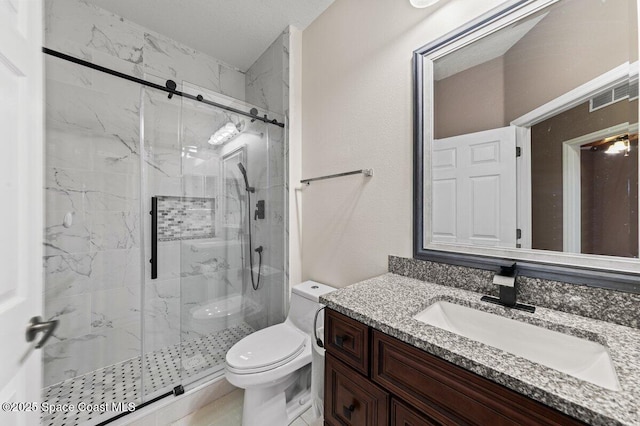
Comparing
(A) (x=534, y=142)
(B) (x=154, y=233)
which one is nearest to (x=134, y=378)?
(B) (x=154, y=233)

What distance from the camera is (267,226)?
2.03 m

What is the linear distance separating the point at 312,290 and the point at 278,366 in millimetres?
485

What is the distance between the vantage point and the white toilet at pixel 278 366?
4.21 ft

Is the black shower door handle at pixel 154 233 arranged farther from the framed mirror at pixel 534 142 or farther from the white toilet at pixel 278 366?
the framed mirror at pixel 534 142

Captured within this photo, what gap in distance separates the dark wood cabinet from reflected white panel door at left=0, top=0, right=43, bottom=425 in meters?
0.87

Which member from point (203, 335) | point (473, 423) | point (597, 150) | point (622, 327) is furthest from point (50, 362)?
point (597, 150)

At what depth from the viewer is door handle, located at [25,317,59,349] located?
677 millimetres

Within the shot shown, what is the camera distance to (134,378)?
1.72m

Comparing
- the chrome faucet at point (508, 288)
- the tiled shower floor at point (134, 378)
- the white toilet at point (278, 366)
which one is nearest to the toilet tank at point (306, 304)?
the white toilet at point (278, 366)

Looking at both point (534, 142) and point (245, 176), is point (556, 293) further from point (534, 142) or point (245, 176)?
point (245, 176)

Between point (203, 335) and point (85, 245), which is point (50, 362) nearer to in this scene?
point (85, 245)

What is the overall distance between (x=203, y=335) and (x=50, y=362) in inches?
37.1

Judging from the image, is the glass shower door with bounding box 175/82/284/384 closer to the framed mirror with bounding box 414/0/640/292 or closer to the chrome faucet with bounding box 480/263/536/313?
the framed mirror with bounding box 414/0/640/292

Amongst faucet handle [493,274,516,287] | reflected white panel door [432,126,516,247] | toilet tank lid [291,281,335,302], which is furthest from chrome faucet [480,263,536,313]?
toilet tank lid [291,281,335,302]
